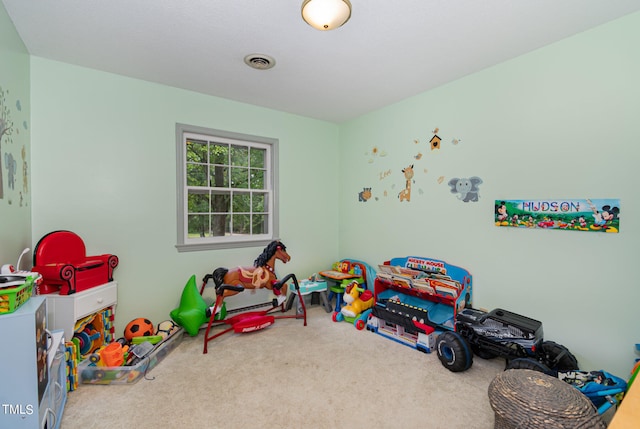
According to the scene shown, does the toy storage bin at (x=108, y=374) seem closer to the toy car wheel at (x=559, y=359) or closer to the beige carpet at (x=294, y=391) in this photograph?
the beige carpet at (x=294, y=391)

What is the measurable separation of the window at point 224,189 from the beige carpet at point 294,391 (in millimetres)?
1268

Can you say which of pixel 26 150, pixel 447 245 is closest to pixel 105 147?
pixel 26 150

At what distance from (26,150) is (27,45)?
841 millimetres

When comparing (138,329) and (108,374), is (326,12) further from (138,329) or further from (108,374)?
(138,329)

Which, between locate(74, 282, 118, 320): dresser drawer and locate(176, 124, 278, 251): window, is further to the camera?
locate(176, 124, 278, 251): window

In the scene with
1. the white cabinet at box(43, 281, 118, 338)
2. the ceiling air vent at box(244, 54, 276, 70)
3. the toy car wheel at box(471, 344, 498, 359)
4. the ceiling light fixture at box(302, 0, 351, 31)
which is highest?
the ceiling air vent at box(244, 54, 276, 70)

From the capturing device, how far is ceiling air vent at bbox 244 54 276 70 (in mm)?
2449

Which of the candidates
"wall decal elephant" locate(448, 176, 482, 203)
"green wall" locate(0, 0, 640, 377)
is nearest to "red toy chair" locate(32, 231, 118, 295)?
"green wall" locate(0, 0, 640, 377)

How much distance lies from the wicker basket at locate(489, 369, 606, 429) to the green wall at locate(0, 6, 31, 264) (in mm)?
3102

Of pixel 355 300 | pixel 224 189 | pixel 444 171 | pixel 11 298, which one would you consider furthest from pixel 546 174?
pixel 11 298

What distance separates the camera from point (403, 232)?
11.3 ft

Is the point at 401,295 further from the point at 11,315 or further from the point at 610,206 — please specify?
the point at 11,315

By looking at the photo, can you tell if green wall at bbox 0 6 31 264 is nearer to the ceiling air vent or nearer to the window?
the window

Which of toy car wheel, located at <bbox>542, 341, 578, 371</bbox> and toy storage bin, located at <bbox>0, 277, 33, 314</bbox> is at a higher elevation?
toy storage bin, located at <bbox>0, 277, 33, 314</bbox>
